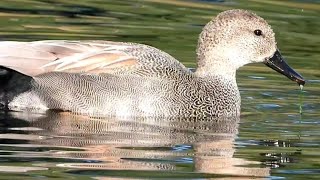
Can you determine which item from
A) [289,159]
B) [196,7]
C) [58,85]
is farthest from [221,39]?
[196,7]

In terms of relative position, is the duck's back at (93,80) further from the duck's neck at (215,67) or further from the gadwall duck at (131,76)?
the duck's neck at (215,67)

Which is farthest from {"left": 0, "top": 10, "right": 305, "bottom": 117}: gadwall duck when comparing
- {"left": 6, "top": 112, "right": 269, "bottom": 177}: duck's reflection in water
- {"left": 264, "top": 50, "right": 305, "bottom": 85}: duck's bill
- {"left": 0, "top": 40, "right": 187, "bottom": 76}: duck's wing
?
{"left": 264, "top": 50, "right": 305, "bottom": 85}: duck's bill

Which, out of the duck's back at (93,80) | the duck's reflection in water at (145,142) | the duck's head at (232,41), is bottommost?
the duck's reflection in water at (145,142)

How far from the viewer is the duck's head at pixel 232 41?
12.5 meters

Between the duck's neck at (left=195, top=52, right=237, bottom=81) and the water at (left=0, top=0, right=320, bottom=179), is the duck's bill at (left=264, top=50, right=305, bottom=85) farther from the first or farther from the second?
the duck's neck at (left=195, top=52, right=237, bottom=81)

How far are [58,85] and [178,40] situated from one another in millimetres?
3972

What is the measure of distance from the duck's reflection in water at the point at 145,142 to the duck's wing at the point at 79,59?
45 centimetres

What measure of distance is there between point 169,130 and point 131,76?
795 mm

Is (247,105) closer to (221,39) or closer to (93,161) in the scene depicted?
(221,39)

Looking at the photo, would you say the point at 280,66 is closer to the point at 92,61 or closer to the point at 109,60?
the point at 109,60

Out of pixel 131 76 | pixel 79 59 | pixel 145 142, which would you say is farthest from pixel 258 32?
pixel 145 142

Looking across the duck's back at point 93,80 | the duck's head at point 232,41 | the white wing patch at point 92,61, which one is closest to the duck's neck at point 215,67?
the duck's head at point 232,41

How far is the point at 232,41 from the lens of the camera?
12531 millimetres

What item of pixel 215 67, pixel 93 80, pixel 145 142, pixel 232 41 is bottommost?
pixel 145 142
